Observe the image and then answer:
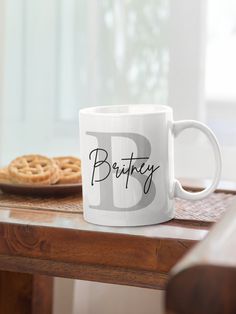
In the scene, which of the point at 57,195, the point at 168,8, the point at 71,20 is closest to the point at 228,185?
the point at 57,195

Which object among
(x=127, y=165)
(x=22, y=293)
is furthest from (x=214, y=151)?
(x=22, y=293)

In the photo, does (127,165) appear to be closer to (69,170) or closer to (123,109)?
(123,109)

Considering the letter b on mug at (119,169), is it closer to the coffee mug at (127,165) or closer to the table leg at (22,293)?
the coffee mug at (127,165)

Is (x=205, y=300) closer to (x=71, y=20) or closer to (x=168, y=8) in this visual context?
(x=168, y=8)

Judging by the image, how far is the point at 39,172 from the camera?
884 millimetres

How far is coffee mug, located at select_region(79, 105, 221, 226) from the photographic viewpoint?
0.69 meters

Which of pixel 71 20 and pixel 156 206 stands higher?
pixel 71 20

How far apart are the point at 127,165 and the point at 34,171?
24 cm

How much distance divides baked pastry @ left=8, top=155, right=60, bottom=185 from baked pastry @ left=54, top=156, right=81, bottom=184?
0.01m

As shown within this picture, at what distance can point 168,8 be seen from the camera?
1.42 m

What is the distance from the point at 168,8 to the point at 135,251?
87 centimetres

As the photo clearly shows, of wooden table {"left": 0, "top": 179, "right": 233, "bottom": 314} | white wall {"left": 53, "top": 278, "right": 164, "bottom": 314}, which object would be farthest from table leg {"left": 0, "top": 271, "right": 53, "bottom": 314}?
wooden table {"left": 0, "top": 179, "right": 233, "bottom": 314}

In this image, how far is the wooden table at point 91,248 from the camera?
66 centimetres

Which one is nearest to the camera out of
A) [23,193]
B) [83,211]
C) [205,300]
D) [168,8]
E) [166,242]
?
[205,300]
